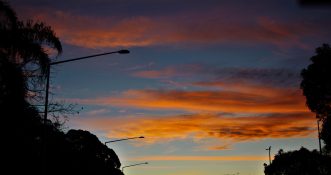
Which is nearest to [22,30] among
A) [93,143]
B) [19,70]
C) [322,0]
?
[19,70]

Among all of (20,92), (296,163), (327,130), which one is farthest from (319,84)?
(296,163)

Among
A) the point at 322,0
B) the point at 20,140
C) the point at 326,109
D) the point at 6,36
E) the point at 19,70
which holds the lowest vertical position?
the point at 322,0

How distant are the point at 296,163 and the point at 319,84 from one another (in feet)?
182

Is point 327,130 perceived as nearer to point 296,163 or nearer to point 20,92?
point 20,92

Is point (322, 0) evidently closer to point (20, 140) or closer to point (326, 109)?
point (20, 140)

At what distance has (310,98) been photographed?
2125 inches

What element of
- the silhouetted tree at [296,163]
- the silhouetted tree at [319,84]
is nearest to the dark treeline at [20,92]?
the silhouetted tree at [319,84]

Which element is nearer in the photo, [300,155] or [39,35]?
[39,35]

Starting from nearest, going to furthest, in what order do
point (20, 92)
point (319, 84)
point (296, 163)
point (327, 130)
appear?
point (20, 92), point (319, 84), point (327, 130), point (296, 163)

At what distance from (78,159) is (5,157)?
27.2 metres

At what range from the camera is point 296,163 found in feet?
343

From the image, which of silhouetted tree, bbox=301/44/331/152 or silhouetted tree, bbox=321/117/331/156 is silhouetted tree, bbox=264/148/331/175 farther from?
silhouetted tree, bbox=301/44/331/152

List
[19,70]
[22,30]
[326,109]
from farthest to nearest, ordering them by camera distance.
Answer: [326,109]
[22,30]
[19,70]

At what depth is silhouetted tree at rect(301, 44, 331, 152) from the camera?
170ft
